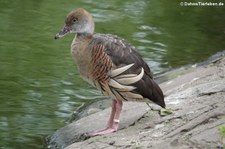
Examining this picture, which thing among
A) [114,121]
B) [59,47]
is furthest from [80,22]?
Result: [59,47]

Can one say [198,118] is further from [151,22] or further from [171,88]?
[151,22]

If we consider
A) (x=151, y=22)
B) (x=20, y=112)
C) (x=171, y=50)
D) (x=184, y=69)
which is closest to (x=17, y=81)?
(x=20, y=112)

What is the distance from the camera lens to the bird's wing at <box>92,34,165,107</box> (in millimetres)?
7047

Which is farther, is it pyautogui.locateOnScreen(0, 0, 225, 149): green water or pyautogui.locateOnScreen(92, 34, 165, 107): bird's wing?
pyautogui.locateOnScreen(0, 0, 225, 149): green water

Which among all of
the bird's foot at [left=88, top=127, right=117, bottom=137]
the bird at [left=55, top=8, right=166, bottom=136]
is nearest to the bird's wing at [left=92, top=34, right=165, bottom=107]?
the bird at [left=55, top=8, right=166, bottom=136]

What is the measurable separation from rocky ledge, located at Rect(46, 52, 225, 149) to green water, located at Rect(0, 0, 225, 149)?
0.76 metres

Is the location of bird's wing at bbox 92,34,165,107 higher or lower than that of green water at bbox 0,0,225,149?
higher

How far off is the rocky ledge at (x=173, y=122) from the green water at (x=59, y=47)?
756 mm

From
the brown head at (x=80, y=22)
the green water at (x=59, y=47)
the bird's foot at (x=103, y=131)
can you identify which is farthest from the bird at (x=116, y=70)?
the green water at (x=59, y=47)

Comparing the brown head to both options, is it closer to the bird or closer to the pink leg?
the bird

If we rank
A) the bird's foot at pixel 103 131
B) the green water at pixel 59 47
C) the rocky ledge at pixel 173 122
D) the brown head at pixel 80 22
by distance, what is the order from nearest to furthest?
the rocky ledge at pixel 173 122 → the bird's foot at pixel 103 131 → the brown head at pixel 80 22 → the green water at pixel 59 47

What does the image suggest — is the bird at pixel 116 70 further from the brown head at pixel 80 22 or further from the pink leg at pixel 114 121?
the brown head at pixel 80 22

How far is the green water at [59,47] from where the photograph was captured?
919 centimetres

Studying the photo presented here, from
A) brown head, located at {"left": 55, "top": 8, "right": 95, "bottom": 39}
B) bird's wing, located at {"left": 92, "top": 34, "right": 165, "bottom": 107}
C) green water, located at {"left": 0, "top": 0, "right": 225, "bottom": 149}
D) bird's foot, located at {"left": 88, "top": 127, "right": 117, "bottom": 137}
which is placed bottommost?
green water, located at {"left": 0, "top": 0, "right": 225, "bottom": 149}
